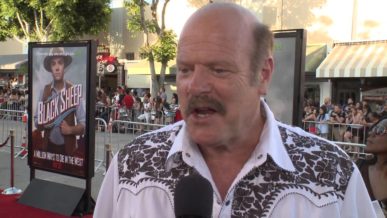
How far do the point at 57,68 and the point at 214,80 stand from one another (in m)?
4.70

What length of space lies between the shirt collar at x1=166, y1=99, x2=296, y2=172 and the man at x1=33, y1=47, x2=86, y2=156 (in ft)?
13.3

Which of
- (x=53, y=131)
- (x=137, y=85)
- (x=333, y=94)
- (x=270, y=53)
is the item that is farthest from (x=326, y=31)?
(x=270, y=53)

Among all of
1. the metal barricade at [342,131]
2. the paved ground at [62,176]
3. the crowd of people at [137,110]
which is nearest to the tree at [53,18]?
the crowd of people at [137,110]

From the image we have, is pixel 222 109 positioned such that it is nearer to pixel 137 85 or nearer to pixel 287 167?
pixel 287 167

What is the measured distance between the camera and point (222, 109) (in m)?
1.71

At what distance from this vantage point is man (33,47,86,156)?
583 centimetres

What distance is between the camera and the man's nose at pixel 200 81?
5.52 feet

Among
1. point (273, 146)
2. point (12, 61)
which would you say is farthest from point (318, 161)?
point (12, 61)

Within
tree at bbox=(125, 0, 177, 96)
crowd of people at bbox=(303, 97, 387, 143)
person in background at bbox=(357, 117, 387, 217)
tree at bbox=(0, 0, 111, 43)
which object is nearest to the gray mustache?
person in background at bbox=(357, 117, 387, 217)

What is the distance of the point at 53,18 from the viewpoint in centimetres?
2588

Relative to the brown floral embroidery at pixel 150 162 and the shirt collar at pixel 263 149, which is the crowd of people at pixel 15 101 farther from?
the shirt collar at pixel 263 149

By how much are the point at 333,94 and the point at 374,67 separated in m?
2.80

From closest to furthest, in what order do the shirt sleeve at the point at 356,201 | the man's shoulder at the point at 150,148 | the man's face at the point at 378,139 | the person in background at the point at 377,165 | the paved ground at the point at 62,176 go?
1. the shirt sleeve at the point at 356,201
2. the man's shoulder at the point at 150,148
3. the person in background at the point at 377,165
4. the man's face at the point at 378,139
5. the paved ground at the point at 62,176

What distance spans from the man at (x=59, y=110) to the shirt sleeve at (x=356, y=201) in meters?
4.37
